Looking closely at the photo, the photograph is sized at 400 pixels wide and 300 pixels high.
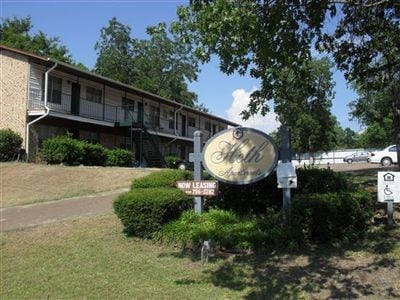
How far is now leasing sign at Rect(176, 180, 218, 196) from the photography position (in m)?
10.1

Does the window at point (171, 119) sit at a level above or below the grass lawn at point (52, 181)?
above

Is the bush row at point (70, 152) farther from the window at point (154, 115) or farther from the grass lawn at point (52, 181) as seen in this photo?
the window at point (154, 115)

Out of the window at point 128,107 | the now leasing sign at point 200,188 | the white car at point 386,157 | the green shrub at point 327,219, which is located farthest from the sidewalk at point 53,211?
the white car at point 386,157

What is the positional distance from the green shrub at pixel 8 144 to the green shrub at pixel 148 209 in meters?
18.1

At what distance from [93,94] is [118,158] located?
5855 mm

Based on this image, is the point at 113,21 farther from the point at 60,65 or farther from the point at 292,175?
the point at 292,175

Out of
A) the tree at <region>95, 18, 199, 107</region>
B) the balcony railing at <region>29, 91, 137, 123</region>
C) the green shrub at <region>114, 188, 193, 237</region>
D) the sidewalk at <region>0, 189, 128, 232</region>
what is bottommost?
the sidewalk at <region>0, 189, 128, 232</region>

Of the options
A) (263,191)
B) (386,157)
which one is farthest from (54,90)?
(386,157)

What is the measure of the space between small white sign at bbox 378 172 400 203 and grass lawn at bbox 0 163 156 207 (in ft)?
35.6

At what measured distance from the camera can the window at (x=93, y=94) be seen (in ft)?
108

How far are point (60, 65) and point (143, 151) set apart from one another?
360 inches

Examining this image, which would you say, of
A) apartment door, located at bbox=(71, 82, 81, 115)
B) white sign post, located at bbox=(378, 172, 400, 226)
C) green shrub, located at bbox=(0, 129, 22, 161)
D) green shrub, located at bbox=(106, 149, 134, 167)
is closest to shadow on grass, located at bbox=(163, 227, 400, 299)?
white sign post, located at bbox=(378, 172, 400, 226)

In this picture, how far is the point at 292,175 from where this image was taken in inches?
362

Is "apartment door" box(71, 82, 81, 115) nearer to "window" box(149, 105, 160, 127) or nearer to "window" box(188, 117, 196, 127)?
"window" box(149, 105, 160, 127)
